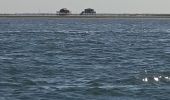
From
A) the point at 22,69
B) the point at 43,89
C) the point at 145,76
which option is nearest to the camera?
the point at 43,89

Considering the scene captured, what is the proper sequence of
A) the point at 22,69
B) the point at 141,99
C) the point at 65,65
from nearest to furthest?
the point at 141,99 → the point at 22,69 → the point at 65,65

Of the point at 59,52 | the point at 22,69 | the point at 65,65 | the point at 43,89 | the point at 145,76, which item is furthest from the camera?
the point at 59,52

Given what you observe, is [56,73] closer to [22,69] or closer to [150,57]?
[22,69]

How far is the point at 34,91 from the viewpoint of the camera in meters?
31.9

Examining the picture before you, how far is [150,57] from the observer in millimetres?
51469

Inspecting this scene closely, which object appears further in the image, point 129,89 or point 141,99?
point 129,89

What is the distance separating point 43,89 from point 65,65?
39.0 feet

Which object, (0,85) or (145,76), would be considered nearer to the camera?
(0,85)

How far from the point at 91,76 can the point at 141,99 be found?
7800mm

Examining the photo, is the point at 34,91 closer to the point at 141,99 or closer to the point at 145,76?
the point at 141,99

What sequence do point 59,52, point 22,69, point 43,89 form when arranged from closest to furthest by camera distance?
1. point 43,89
2. point 22,69
3. point 59,52

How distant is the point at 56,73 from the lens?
3925 cm

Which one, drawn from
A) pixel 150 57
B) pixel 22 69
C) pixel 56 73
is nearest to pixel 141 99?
pixel 56 73

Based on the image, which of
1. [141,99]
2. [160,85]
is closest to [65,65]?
[160,85]
